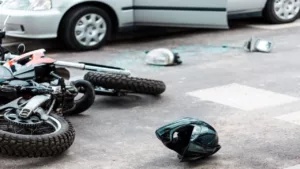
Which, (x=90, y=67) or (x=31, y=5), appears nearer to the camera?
(x=90, y=67)

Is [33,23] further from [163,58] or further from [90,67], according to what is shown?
[90,67]

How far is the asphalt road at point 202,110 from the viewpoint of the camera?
5082mm

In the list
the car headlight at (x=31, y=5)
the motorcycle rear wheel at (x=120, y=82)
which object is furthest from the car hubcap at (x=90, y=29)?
the motorcycle rear wheel at (x=120, y=82)

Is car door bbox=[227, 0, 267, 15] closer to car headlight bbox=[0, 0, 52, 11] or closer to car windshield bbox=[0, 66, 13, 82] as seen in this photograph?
car headlight bbox=[0, 0, 52, 11]

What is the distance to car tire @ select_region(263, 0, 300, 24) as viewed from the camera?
A: 1173 cm

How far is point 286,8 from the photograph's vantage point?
12.0 metres

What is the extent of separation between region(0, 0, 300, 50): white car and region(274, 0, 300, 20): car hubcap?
2343 mm

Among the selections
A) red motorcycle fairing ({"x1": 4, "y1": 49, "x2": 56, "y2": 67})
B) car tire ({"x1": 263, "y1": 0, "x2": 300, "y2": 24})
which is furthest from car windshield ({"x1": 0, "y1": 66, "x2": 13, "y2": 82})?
car tire ({"x1": 263, "y1": 0, "x2": 300, "y2": 24})

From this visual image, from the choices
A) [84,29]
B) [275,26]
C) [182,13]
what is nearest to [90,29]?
[84,29]

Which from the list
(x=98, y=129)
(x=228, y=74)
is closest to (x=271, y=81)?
(x=228, y=74)

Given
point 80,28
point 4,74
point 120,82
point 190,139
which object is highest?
point 4,74

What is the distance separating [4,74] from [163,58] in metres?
3.52

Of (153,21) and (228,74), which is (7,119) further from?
(153,21)

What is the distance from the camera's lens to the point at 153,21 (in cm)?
1017
